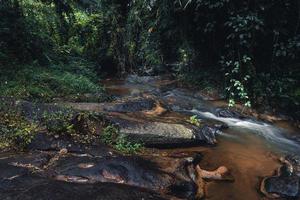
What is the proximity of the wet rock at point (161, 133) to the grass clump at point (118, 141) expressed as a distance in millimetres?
102

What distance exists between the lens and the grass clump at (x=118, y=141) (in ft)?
17.5

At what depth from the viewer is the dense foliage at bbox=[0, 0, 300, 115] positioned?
26.6ft

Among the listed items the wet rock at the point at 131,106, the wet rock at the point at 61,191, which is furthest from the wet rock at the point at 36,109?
the wet rock at the point at 61,191

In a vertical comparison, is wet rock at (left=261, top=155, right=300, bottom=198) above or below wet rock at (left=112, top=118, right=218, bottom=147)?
below

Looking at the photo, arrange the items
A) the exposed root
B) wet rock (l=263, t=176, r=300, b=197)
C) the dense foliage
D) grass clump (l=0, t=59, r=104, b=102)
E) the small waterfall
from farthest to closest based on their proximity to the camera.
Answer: the dense foliage → grass clump (l=0, t=59, r=104, b=102) → the small waterfall → the exposed root → wet rock (l=263, t=176, r=300, b=197)

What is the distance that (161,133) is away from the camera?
581 cm

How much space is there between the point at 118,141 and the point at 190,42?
5146 mm

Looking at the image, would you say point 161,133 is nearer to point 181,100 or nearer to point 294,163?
point 294,163

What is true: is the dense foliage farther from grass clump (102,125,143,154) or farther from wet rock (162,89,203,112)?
grass clump (102,125,143,154)

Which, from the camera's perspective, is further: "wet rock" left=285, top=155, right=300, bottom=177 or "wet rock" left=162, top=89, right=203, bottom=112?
"wet rock" left=162, top=89, right=203, bottom=112

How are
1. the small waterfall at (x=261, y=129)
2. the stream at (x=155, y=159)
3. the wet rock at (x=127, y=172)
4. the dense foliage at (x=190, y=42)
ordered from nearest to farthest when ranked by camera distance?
the stream at (x=155, y=159) < the wet rock at (x=127, y=172) < the small waterfall at (x=261, y=129) < the dense foliage at (x=190, y=42)

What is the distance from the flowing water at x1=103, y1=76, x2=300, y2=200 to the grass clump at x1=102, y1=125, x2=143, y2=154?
1.43 ft

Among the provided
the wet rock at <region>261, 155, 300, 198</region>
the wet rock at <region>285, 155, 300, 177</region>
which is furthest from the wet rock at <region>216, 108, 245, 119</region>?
the wet rock at <region>261, 155, 300, 198</region>

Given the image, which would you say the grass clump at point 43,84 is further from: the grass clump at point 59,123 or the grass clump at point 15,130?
the grass clump at point 59,123
